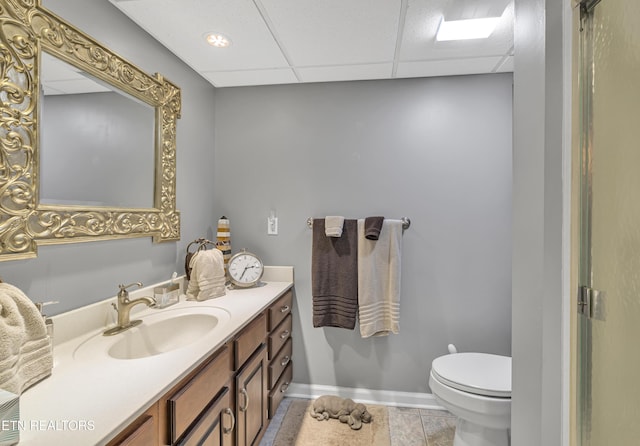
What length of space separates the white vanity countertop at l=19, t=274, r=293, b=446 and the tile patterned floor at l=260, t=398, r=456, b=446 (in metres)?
1.12

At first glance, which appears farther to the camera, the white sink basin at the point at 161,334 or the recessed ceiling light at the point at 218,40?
the recessed ceiling light at the point at 218,40

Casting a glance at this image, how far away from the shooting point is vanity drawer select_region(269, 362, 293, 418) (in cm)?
178

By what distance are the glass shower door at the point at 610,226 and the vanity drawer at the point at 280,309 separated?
4.46 ft

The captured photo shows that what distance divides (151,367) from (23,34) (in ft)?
3.70

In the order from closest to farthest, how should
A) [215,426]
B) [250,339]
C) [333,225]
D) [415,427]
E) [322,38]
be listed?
[215,426]
[250,339]
[322,38]
[415,427]
[333,225]

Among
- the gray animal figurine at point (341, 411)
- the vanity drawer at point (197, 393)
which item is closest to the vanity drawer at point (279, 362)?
the gray animal figurine at point (341, 411)

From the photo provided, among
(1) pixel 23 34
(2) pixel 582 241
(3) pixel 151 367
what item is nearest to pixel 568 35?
(2) pixel 582 241

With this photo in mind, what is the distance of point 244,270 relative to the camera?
1.98m

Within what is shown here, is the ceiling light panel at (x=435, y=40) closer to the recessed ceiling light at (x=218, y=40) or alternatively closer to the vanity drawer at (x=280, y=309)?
the recessed ceiling light at (x=218, y=40)

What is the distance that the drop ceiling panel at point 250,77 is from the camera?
198cm

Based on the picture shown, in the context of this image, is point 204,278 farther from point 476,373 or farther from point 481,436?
point 481,436

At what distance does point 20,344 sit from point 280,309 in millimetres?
1259

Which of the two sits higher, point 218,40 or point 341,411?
point 218,40

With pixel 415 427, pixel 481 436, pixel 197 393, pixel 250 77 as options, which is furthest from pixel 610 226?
pixel 250 77
